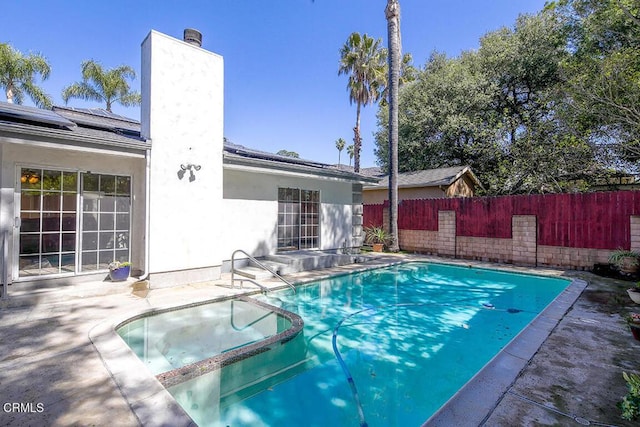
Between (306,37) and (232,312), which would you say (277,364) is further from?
(306,37)

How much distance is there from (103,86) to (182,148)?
22.0 meters

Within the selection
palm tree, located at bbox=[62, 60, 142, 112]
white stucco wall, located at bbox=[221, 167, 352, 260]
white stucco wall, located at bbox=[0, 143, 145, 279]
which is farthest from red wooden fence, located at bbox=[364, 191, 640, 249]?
palm tree, located at bbox=[62, 60, 142, 112]

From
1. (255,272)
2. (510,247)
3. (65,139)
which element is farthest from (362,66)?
(65,139)

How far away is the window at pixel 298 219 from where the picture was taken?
10.5 metres

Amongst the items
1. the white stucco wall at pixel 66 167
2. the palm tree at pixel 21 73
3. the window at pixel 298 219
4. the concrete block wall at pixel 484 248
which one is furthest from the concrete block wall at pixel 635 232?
the palm tree at pixel 21 73

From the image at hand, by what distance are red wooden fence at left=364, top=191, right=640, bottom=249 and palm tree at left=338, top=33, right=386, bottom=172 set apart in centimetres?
1001

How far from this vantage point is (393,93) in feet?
44.4

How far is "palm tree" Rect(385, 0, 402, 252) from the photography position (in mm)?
13281

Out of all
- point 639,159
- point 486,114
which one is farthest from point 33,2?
point 639,159

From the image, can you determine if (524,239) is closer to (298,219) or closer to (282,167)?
(298,219)

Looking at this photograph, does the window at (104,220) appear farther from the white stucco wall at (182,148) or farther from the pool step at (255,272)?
the pool step at (255,272)

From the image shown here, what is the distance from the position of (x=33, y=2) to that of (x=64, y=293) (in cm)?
1025

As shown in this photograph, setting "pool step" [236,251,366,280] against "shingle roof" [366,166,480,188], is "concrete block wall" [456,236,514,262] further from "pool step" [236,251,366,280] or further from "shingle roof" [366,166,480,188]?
"pool step" [236,251,366,280]

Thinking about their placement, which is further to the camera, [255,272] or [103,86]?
[103,86]
